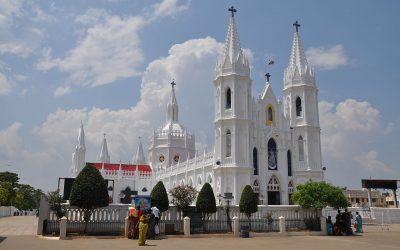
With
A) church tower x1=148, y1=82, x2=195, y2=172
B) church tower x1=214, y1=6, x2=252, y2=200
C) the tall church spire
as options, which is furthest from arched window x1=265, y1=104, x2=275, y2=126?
the tall church spire

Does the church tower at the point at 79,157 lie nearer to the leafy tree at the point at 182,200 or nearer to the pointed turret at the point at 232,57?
the pointed turret at the point at 232,57

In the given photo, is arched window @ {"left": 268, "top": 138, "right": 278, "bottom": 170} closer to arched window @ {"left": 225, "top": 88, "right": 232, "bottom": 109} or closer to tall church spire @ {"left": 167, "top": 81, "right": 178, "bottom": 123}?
arched window @ {"left": 225, "top": 88, "right": 232, "bottom": 109}

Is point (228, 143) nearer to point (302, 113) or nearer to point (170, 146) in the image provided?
point (302, 113)

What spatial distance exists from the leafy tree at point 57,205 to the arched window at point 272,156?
32.5m

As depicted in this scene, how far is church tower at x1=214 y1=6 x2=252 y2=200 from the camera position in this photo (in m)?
48.8

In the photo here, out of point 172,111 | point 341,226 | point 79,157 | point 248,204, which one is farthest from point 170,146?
point 341,226

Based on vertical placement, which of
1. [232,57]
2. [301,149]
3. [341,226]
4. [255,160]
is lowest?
[341,226]

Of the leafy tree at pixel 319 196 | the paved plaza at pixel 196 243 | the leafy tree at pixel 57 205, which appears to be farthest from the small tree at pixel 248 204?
the leafy tree at pixel 57 205

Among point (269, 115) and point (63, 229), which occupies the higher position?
point (269, 115)

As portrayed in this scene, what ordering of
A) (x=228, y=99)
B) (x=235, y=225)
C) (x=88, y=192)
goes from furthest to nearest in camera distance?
1. (x=228, y=99)
2. (x=235, y=225)
3. (x=88, y=192)

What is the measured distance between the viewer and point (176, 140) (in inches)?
3440

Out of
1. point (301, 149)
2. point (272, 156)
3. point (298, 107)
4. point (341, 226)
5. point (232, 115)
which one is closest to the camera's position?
→ point (341, 226)

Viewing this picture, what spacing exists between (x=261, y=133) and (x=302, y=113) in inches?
265

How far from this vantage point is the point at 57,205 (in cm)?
2519
